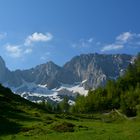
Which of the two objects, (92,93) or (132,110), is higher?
(92,93)

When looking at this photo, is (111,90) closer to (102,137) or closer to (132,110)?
(132,110)

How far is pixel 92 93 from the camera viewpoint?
19888 cm

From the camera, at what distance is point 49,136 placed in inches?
1804

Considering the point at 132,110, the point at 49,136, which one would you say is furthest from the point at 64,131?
the point at 132,110

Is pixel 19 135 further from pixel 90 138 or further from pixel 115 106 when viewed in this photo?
pixel 115 106

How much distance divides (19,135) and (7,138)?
176 centimetres

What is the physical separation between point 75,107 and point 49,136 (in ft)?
505

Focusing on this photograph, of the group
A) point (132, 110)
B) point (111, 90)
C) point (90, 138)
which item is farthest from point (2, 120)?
point (111, 90)

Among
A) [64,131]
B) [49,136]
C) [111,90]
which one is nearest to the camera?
[49,136]

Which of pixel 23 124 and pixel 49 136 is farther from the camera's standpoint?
pixel 23 124

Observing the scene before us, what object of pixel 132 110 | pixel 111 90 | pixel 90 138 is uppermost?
pixel 111 90

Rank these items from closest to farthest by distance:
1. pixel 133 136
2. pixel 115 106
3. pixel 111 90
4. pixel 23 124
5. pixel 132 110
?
pixel 133 136, pixel 23 124, pixel 132 110, pixel 115 106, pixel 111 90

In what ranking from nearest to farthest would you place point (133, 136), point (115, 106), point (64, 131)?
point (133, 136), point (64, 131), point (115, 106)

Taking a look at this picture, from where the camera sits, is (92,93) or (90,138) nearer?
(90,138)
